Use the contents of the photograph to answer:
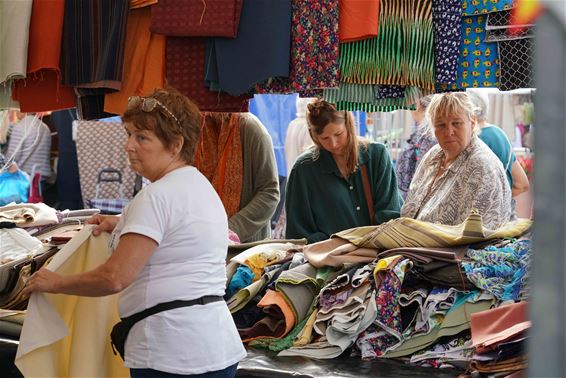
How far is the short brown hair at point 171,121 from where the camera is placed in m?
2.60

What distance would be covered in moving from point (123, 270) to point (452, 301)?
1345 millimetres

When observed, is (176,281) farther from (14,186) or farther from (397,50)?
(14,186)

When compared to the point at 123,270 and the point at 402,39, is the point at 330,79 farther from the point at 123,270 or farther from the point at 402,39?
the point at 123,270

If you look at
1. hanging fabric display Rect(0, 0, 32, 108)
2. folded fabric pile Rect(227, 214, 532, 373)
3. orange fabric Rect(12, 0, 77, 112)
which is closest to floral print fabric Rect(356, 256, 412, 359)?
folded fabric pile Rect(227, 214, 532, 373)

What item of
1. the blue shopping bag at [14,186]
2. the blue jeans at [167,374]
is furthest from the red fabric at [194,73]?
the blue shopping bag at [14,186]

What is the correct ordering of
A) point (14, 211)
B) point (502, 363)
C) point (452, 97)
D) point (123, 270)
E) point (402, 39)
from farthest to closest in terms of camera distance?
point (14, 211) < point (452, 97) < point (402, 39) < point (502, 363) < point (123, 270)

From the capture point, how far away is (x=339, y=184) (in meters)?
4.62

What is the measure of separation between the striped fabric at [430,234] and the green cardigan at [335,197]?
3.29 feet

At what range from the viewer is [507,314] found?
304cm

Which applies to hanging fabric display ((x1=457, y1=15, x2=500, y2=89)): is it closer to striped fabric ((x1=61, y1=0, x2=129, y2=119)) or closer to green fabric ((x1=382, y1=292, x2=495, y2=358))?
green fabric ((x1=382, y1=292, x2=495, y2=358))

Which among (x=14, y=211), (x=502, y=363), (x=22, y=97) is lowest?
(x=502, y=363)

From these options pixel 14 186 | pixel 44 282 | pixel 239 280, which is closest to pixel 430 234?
pixel 239 280

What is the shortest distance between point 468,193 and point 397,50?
0.70 m

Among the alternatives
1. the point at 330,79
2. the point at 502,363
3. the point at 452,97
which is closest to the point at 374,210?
the point at 452,97
